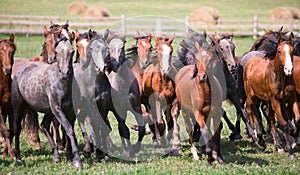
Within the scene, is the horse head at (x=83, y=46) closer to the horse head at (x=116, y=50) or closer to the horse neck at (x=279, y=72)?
the horse head at (x=116, y=50)

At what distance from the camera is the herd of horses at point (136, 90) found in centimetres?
888

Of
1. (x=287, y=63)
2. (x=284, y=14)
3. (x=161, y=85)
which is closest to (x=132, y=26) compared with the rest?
(x=284, y=14)

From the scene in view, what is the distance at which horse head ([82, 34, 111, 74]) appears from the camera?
8.88m

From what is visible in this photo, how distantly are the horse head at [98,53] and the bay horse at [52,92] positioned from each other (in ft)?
1.47

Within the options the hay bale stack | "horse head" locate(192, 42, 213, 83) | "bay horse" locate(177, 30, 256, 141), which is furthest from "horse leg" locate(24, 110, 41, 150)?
the hay bale stack

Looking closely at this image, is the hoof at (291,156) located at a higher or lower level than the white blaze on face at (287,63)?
lower

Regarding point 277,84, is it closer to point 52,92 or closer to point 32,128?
point 52,92

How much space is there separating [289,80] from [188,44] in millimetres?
2586

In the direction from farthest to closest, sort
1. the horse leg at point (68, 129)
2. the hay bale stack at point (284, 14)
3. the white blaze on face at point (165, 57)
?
the hay bale stack at point (284, 14) < the white blaze on face at point (165, 57) < the horse leg at point (68, 129)

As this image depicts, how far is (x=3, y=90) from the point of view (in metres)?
9.65

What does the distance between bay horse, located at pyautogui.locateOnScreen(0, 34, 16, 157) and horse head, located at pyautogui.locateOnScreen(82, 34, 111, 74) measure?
4.19ft

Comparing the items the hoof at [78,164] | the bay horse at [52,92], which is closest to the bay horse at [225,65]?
the bay horse at [52,92]

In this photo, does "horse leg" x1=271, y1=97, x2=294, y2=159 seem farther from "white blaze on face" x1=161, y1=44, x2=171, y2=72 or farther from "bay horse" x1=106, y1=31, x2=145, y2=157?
"bay horse" x1=106, y1=31, x2=145, y2=157

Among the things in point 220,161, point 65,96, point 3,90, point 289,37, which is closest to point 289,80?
point 289,37
